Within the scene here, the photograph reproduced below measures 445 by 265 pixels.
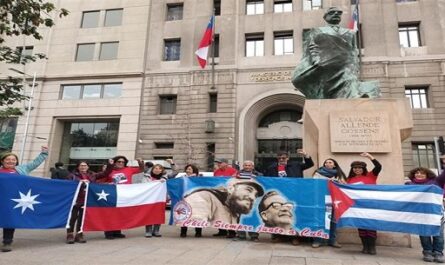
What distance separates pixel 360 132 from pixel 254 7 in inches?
862

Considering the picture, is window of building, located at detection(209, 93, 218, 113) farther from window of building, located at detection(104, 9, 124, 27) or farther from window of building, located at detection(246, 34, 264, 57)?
window of building, located at detection(104, 9, 124, 27)

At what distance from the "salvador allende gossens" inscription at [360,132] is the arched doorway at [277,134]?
55.4ft

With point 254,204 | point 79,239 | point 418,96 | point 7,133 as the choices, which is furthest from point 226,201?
point 7,133

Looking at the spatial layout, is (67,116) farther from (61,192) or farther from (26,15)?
(61,192)

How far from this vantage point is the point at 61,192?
7020mm

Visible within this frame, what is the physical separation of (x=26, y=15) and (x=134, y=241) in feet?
23.0

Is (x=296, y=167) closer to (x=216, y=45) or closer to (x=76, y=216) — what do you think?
(x=76, y=216)

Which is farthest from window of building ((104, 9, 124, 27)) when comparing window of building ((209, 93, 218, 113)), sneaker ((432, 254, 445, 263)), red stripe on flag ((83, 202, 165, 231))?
sneaker ((432, 254, 445, 263))

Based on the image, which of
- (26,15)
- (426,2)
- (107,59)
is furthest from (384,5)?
(26,15)

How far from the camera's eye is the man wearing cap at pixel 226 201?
24.2 feet

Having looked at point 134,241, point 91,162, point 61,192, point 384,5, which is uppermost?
point 384,5

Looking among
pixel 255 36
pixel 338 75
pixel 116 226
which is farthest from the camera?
pixel 255 36

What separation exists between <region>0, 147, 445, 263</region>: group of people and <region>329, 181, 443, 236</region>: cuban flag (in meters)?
0.22

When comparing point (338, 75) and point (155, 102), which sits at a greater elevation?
point (155, 102)
